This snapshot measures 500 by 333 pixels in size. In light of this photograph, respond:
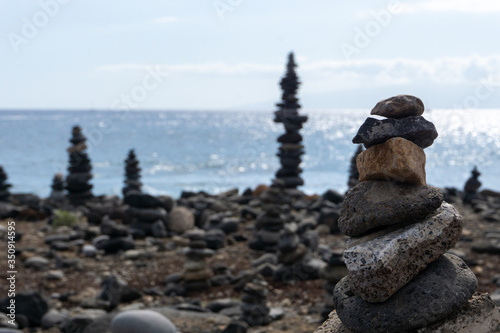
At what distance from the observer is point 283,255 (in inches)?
416

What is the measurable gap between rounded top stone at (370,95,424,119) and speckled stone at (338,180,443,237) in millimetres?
485

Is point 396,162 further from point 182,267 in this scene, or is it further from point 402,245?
Result: point 182,267

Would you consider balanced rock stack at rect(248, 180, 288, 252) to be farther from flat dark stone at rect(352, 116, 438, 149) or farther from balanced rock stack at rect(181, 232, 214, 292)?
flat dark stone at rect(352, 116, 438, 149)

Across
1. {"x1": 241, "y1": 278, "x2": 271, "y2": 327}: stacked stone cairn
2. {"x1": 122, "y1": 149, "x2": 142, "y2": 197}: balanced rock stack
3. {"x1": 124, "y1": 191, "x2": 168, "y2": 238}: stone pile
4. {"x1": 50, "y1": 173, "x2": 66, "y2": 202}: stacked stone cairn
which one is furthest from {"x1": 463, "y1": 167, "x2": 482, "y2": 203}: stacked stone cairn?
{"x1": 50, "y1": 173, "x2": 66, "y2": 202}: stacked stone cairn

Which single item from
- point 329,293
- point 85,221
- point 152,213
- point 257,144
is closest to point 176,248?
point 152,213

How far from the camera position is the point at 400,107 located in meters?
3.66

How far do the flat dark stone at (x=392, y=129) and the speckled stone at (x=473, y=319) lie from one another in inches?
46.3

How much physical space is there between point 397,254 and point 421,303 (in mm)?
351

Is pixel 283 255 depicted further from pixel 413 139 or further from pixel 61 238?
pixel 413 139

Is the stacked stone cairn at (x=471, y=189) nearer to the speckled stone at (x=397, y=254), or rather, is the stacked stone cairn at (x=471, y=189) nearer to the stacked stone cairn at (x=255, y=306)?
the stacked stone cairn at (x=255, y=306)

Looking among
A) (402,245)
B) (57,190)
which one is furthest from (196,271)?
(57,190)

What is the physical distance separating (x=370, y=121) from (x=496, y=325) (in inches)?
63.0

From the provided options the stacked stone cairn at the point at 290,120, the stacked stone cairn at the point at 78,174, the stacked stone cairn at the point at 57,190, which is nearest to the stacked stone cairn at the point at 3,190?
the stacked stone cairn at the point at 57,190

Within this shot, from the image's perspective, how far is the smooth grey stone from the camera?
6324 millimetres
